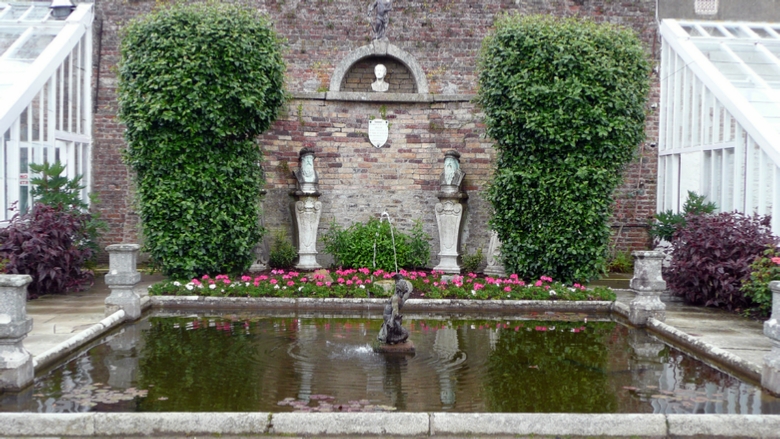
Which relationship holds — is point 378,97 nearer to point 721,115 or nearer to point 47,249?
point 721,115

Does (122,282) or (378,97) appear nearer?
(122,282)

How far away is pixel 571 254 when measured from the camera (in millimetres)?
9531

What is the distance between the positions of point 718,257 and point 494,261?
3.49 m

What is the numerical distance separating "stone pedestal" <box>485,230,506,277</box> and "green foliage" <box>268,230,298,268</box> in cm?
312

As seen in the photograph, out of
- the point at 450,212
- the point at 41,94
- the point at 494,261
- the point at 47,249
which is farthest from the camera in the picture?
the point at 450,212

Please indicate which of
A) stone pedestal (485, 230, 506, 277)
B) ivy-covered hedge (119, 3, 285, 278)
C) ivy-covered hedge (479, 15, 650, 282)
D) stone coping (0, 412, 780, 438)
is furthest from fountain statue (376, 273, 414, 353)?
stone pedestal (485, 230, 506, 277)

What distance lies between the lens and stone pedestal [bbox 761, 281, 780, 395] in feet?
16.4

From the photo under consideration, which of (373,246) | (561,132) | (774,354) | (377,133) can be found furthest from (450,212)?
(774,354)

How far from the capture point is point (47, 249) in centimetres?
871

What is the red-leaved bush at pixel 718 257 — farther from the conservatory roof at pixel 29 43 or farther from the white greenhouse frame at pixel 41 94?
the conservatory roof at pixel 29 43

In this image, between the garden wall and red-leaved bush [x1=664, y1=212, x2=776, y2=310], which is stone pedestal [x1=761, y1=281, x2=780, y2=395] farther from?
the garden wall

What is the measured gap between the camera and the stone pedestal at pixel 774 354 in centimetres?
500

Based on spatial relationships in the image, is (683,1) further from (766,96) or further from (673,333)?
(673,333)

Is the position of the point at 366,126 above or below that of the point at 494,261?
above
